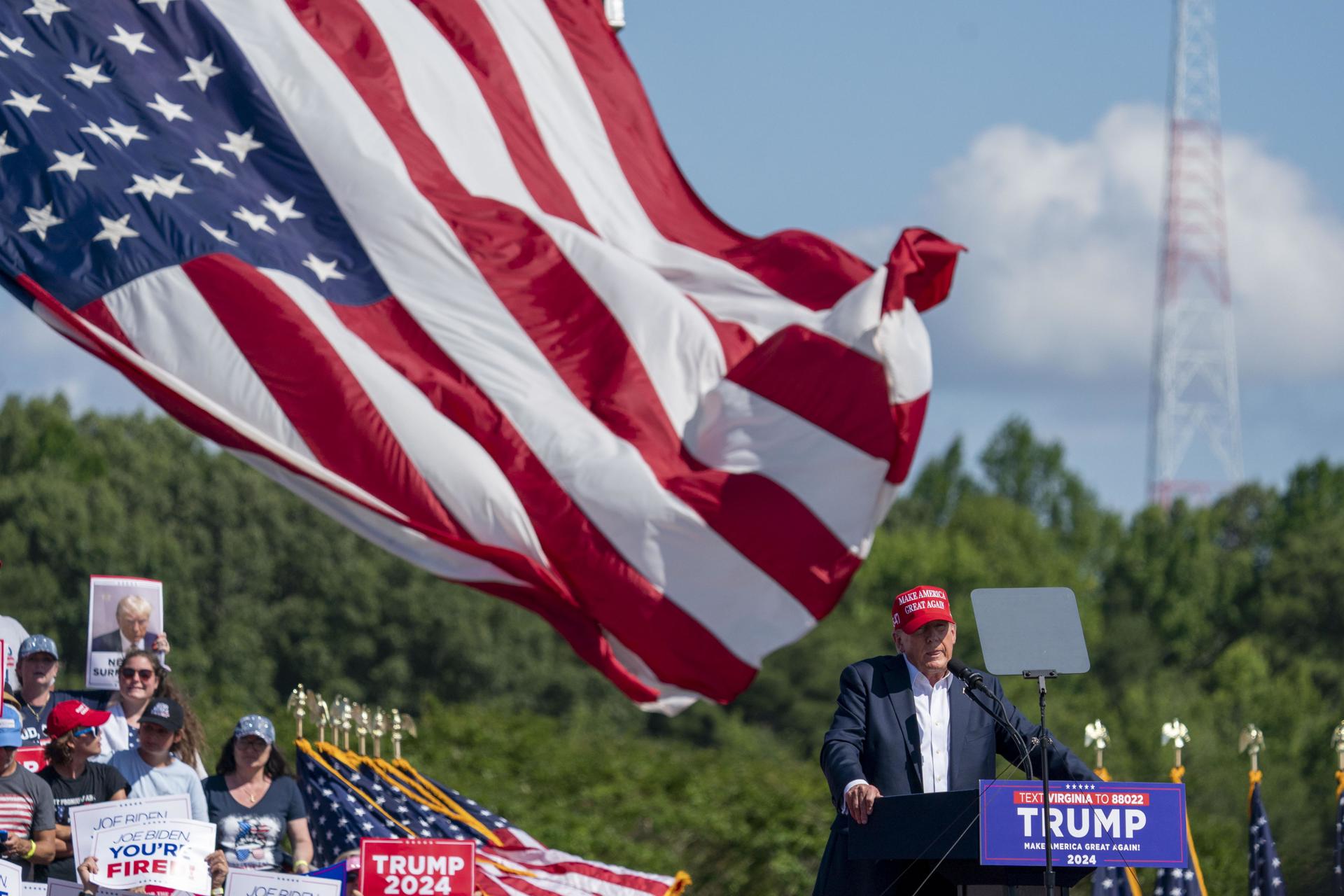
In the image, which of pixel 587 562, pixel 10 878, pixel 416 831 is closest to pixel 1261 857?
pixel 587 562

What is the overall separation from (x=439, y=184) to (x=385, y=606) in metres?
43.8

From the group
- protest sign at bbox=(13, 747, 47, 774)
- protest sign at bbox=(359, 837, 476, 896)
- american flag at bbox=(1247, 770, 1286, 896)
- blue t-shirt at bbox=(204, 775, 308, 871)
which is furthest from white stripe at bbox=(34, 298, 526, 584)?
american flag at bbox=(1247, 770, 1286, 896)

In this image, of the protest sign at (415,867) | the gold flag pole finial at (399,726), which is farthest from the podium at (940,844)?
the gold flag pole finial at (399,726)

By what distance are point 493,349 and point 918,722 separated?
5.75 meters

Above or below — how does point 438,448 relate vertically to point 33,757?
above

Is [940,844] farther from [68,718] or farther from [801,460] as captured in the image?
[801,460]

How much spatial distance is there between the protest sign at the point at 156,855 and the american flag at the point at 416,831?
11.3 feet

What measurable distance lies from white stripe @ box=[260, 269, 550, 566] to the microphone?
517cm

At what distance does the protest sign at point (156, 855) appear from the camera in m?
8.39

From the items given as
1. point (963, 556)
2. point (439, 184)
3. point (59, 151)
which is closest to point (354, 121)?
point (439, 184)

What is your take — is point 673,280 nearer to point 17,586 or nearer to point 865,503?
point 865,503

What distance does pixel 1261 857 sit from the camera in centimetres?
1155

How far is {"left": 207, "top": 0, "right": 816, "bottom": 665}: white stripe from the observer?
11516 mm

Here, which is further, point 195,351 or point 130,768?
point 195,351
